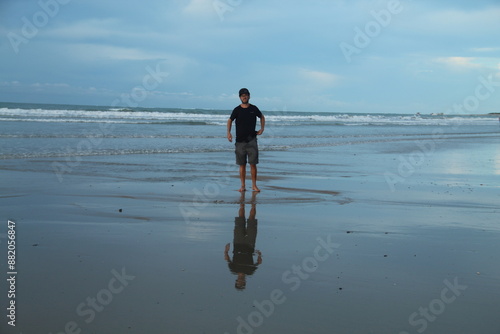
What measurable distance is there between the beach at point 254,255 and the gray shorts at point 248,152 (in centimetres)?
60

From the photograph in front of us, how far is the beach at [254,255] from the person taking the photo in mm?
3691

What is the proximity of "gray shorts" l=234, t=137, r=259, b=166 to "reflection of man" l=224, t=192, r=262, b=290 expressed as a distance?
101 inches

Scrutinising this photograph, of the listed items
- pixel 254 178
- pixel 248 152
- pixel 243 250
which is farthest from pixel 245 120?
pixel 243 250

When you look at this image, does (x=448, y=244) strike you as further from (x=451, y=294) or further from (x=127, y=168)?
(x=127, y=168)

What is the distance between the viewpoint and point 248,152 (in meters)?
10.0

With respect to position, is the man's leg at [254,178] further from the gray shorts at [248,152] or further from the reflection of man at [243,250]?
the reflection of man at [243,250]

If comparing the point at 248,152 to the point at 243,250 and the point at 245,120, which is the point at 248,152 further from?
the point at 243,250

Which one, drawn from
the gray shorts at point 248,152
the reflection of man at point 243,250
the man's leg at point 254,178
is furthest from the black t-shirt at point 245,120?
the reflection of man at point 243,250

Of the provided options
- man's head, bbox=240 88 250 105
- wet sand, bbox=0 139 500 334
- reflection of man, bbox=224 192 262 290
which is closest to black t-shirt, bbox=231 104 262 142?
man's head, bbox=240 88 250 105

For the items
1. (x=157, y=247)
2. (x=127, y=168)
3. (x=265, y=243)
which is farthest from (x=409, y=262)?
(x=127, y=168)

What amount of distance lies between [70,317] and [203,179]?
25.0 ft

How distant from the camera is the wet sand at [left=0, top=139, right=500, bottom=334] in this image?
12.1 ft

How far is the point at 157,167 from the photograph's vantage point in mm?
13203

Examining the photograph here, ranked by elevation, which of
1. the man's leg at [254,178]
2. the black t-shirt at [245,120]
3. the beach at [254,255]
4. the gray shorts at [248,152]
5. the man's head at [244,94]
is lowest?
the beach at [254,255]
